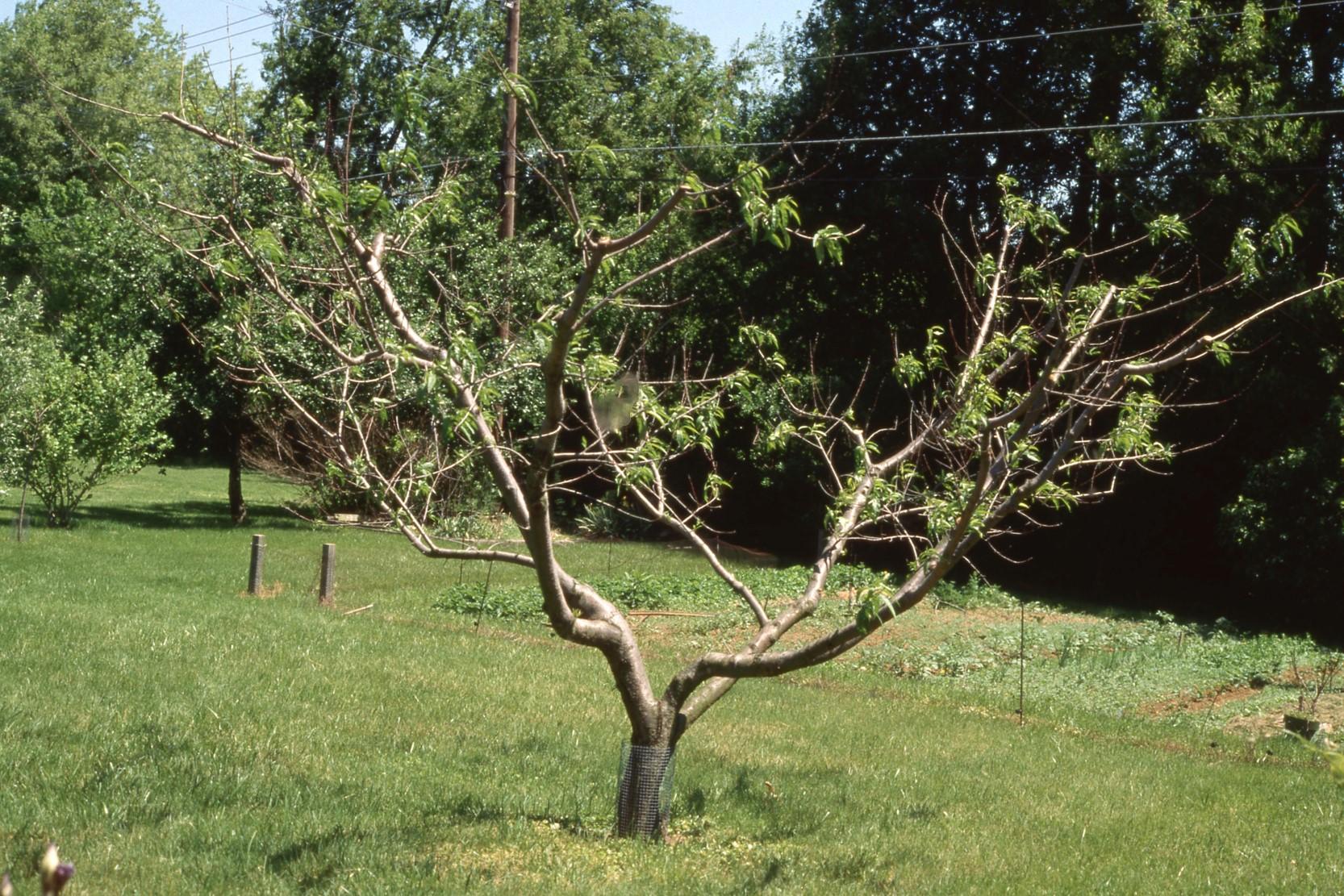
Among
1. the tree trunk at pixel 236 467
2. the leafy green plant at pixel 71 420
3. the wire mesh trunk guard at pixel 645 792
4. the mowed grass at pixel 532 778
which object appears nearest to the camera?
the mowed grass at pixel 532 778

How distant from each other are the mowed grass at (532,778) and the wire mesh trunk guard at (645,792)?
0.41ft

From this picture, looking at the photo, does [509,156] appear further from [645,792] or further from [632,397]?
[645,792]

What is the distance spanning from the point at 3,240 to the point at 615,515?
2722cm

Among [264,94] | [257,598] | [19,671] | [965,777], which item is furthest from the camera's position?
[264,94]

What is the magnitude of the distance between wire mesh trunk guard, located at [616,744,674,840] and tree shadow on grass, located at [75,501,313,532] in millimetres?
21082

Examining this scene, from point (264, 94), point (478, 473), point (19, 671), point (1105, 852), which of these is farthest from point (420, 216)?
point (264, 94)

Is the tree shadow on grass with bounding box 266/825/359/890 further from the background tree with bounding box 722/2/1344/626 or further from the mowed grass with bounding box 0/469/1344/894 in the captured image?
the background tree with bounding box 722/2/1344/626

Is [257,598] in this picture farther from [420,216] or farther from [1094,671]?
[420,216]

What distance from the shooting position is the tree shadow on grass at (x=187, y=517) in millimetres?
27875

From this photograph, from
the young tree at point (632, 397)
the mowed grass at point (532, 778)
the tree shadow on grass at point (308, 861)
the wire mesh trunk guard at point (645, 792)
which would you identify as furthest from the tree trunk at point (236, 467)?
the wire mesh trunk guard at point (645, 792)

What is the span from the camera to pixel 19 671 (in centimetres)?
1066

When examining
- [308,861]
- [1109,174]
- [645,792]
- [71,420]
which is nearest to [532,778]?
[645,792]

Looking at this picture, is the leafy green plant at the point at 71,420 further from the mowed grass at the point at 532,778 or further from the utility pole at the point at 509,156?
the mowed grass at the point at 532,778

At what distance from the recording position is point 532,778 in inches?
328
